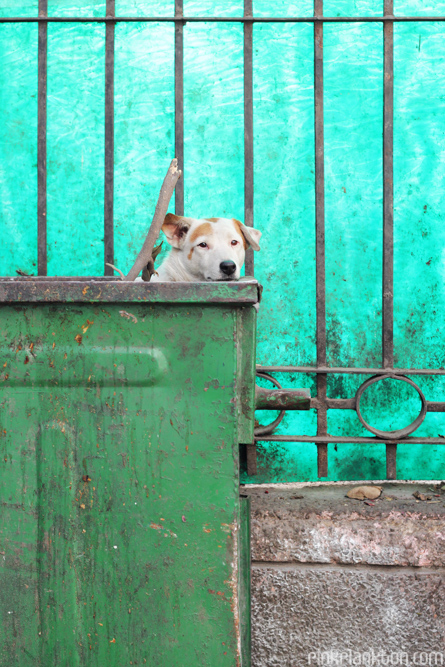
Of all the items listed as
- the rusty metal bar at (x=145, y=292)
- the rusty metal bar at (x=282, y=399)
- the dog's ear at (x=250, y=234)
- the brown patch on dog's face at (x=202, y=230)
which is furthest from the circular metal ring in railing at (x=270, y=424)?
the rusty metal bar at (x=145, y=292)

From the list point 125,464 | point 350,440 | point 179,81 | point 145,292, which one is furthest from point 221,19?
point 125,464

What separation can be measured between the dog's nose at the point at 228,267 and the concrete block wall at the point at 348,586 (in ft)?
3.48

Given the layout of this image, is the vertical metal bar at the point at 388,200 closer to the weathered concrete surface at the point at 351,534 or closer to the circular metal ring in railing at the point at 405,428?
the circular metal ring in railing at the point at 405,428

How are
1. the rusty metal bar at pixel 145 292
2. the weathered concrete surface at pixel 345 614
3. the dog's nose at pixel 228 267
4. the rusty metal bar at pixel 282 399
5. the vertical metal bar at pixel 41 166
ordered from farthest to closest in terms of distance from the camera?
the vertical metal bar at pixel 41 166 < the dog's nose at pixel 228 267 < the weathered concrete surface at pixel 345 614 < the rusty metal bar at pixel 282 399 < the rusty metal bar at pixel 145 292

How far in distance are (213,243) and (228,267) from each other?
0.14 metres

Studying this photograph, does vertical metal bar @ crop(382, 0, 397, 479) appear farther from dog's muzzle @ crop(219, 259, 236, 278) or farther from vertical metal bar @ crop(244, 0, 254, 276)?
dog's muzzle @ crop(219, 259, 236, 278)

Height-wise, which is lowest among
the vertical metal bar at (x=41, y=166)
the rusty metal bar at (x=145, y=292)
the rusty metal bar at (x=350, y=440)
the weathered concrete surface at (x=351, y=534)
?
the weathered concrete surface at (x=351, y=534)

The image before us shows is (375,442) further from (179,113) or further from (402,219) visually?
(179,113)

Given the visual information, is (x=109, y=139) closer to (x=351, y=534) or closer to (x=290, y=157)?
(x=290, y=157)

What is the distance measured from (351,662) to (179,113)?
8.38 feet

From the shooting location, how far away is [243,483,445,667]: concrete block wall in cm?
205

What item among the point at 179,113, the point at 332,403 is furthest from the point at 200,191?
the point at 332,403

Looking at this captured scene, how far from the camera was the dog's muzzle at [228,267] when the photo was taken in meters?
2.44

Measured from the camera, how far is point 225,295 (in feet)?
4.18
